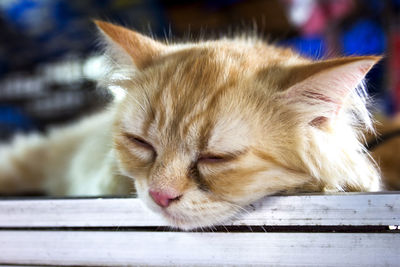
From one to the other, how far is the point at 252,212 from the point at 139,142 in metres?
0.40

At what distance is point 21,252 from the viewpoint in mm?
994

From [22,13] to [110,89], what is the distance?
221 cm

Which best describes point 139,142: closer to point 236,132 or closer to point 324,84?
point 236,132

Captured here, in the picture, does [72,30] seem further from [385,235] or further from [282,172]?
[385,235]

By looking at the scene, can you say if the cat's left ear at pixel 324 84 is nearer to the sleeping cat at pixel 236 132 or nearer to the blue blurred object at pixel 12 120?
the sleeping cat at pixel 236 132

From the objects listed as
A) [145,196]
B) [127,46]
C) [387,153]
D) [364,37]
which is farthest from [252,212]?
[364,37]

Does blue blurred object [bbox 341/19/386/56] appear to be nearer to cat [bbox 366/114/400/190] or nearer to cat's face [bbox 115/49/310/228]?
cat [bbox 366/114/400/190]

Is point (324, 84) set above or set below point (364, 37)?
above

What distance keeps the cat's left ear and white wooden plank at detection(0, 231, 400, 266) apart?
13.3 inches

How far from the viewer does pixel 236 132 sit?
95cm

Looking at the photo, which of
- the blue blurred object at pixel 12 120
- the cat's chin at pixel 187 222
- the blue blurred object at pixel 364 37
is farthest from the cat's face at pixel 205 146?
the blue blurred object at pixel 12 120

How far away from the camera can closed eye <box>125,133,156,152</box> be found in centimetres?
108

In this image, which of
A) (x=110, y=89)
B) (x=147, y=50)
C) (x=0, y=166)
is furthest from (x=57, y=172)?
(x=147, y=50)

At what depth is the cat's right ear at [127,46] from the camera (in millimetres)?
1226
